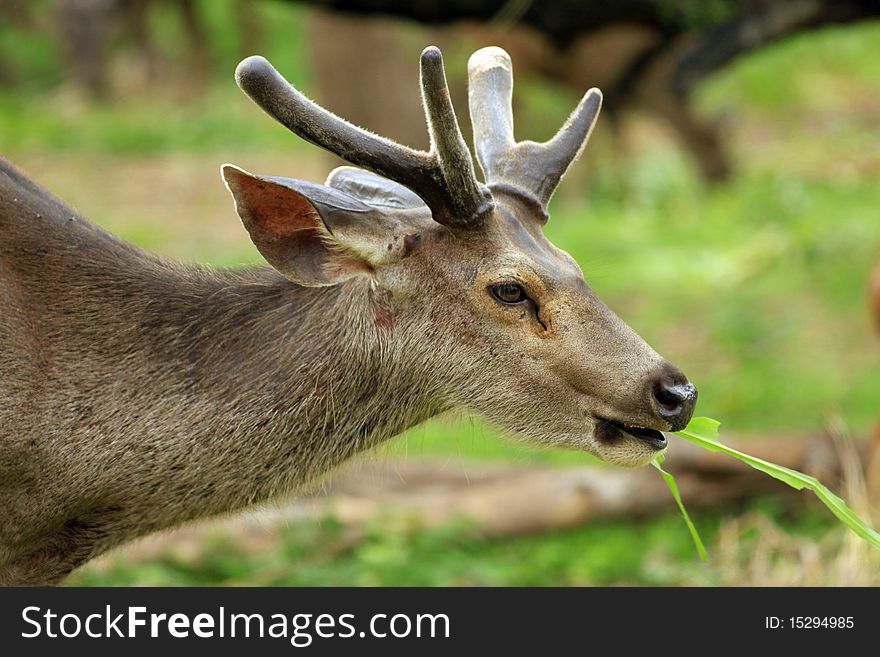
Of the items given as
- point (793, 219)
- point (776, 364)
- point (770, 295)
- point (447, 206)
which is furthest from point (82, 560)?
point (793, 219)

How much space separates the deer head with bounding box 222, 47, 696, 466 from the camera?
163 inches

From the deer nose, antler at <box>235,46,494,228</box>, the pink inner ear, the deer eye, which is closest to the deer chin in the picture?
the deer nose

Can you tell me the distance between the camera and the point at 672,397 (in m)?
4.13

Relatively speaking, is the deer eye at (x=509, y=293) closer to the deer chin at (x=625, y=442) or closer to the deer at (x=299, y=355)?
the deer at (x=299, y=355)

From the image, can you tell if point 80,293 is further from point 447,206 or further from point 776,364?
point 776,364

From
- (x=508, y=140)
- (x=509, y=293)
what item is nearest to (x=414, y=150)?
(x=509, y=293)

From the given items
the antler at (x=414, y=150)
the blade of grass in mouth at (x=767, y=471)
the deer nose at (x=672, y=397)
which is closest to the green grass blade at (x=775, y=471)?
the blade of grass in mouth at (x=767, y=471)

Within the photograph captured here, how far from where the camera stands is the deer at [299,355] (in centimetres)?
418

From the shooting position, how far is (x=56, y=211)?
14.8ft

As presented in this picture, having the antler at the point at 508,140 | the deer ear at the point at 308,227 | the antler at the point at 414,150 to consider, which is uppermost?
the antler at the point at 508,140

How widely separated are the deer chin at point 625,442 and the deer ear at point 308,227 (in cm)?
86

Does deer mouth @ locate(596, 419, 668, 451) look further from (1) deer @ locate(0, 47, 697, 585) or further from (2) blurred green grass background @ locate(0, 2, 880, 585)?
(2) blurred green grass background @ locate(0, 2, 880, 585)

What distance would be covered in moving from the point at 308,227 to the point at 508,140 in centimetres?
86

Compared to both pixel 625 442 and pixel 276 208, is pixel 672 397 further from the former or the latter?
pixel 276 208
